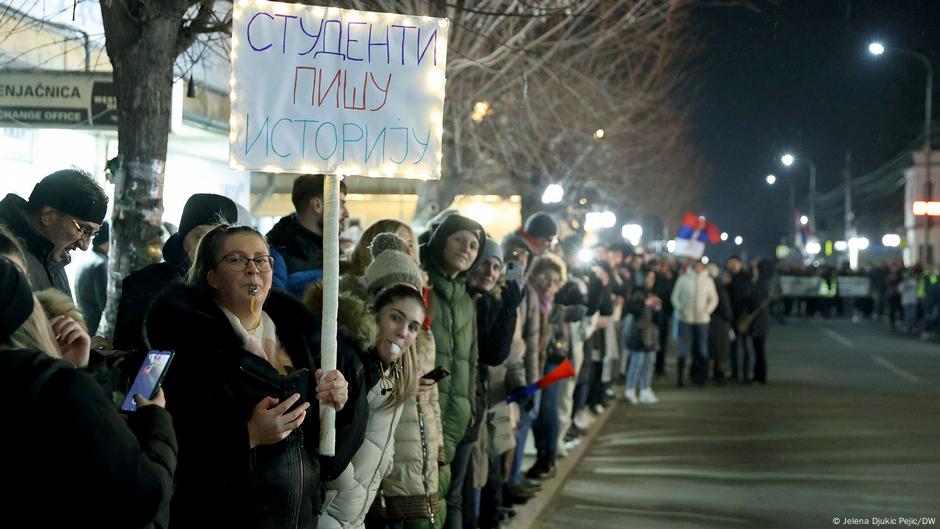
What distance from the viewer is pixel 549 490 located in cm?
1005

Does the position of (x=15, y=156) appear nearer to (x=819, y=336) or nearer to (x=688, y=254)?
(x=688, y=254)

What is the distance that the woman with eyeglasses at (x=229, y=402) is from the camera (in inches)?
162

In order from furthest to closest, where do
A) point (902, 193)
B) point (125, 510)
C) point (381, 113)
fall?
point (902, 193) < point (381, 113) < point (125, 510)

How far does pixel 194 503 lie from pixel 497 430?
4639mm

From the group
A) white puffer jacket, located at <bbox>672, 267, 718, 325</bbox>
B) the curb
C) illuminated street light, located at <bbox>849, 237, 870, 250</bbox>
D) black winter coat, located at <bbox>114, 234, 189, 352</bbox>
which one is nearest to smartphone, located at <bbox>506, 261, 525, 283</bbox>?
the curb

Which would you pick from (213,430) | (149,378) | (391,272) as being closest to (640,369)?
(391,272)

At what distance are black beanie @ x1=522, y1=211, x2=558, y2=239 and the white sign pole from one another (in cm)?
649

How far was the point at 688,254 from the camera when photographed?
64.4 ft

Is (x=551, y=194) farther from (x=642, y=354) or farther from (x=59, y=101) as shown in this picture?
(x=59, y=101)

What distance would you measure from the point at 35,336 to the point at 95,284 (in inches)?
260

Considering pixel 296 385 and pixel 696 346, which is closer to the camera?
pixel 296 385

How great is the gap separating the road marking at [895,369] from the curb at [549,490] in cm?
795

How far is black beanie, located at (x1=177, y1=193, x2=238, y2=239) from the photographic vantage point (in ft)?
19.4

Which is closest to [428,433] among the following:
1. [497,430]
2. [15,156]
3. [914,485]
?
[497,430]
